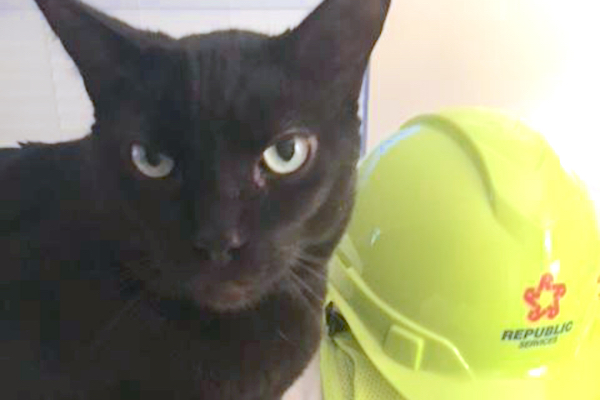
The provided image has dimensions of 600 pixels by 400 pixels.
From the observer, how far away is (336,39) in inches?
20.4

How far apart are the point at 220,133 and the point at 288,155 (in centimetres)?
5

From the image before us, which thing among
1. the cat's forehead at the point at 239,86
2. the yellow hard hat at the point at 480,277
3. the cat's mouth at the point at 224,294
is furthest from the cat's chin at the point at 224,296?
the yellow hard hat at the point at 480,277

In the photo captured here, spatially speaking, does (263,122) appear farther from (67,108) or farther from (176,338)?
(67,108)

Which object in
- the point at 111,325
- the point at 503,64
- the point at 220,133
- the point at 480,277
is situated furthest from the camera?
the point at 503,64

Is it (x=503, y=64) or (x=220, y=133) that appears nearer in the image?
(x=220, y=133)

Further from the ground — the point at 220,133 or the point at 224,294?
the point at 220,133

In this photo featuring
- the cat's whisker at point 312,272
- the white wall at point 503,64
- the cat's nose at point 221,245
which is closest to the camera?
the cat's nose at point 221,245

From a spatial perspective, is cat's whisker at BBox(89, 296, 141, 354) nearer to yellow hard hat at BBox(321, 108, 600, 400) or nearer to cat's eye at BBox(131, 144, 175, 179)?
cat's eye at BBox(131, 144, 175, 179)

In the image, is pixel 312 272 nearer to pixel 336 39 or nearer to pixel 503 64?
pixel 336 39

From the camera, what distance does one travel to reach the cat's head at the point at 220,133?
0.48 m

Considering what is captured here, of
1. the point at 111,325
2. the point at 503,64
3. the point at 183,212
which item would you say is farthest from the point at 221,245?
the point at 503,64

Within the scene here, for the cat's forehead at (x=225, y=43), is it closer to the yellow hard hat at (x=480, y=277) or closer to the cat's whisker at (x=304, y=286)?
the cat's whisker at (x=304, y=286)

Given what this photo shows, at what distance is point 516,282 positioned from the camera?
79 cm

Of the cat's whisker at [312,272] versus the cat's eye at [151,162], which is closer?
the cat's eye at [151,162]
